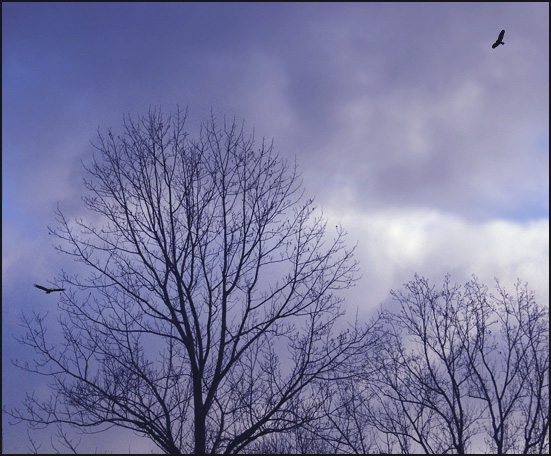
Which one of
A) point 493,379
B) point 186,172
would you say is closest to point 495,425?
point 493,379

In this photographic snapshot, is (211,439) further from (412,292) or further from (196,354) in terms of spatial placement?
(412,292)

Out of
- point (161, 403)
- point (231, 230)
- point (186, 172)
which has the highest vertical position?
point (186, 172)

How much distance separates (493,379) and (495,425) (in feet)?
4.27

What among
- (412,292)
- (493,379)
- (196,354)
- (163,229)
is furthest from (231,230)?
(493,379)

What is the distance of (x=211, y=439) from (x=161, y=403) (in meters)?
1.25

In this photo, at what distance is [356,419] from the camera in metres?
17.9

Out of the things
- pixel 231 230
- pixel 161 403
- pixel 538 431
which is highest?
pixel 231 230

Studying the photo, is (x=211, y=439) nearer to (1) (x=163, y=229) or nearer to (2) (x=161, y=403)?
(2) (x=161, y=403)

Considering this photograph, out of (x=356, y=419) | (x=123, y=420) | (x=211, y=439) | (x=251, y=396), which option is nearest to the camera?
(x=123, y=420)

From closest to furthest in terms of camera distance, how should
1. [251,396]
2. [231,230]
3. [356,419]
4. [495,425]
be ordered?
1. [231,230]
2. [251,396]
3. [495,425]
4. [356,419]

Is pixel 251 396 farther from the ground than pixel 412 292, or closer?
closer

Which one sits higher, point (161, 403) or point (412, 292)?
point (412, 292)

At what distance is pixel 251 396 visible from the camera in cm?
1237

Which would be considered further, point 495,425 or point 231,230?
point 495,425
